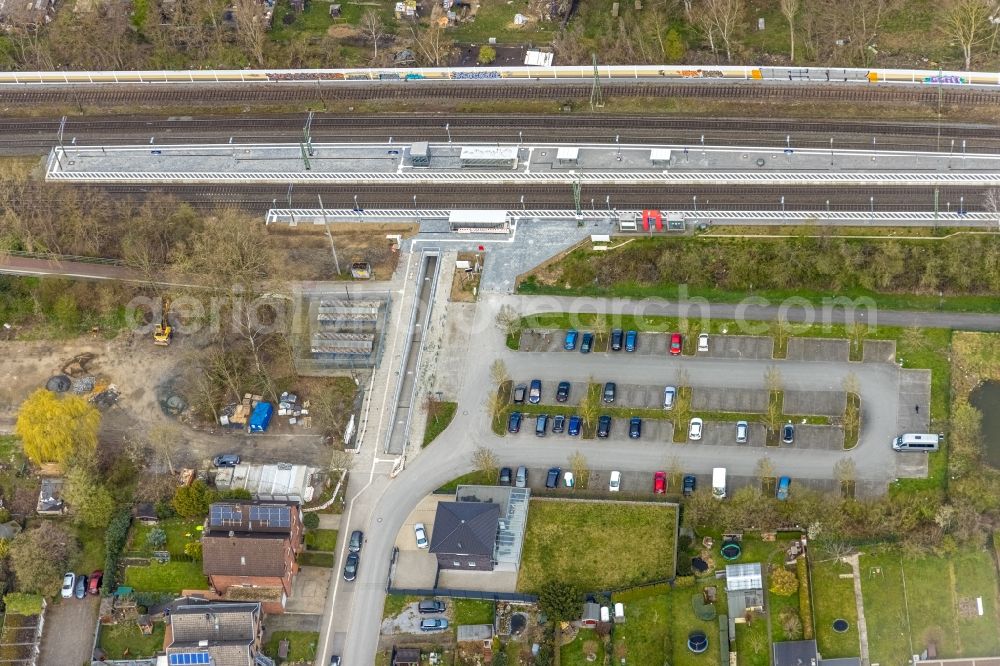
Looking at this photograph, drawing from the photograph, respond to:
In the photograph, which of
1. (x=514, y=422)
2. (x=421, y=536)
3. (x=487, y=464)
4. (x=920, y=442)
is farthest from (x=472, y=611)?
(x=920, y=442)

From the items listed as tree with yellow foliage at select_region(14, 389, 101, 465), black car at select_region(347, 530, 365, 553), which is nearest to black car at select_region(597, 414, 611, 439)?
black car at select_region(347, 530, 365, 553)

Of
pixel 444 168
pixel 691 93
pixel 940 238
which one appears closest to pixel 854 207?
pixel 940 238

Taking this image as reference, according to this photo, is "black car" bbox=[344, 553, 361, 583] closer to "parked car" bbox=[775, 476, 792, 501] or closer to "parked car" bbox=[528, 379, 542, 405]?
"parked car" bbox=[528, 379, 542, 405]

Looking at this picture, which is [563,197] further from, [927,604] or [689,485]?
[927,604]

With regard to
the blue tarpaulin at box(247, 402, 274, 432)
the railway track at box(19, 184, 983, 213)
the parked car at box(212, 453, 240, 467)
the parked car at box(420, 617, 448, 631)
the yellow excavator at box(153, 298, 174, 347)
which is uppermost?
the railway track at box(19, 184, 983, 213)

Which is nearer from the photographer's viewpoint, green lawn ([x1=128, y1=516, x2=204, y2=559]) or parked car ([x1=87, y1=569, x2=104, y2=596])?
parked car ([x1=87, y1=569, x2=104, y2=596])

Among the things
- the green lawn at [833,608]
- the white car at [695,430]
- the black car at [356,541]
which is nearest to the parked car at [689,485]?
the white car at [695,430]

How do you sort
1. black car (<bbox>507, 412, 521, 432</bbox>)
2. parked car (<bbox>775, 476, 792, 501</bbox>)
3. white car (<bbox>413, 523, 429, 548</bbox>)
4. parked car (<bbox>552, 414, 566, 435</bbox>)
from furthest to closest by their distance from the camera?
black car (<bbox>507, 412, 521, 432</bbox>)
parked car (<bbox>552, 414, 566, 435</bbox>)
white car (<bbox>413, 523, 429, 548</bbox>)
parked car (<bbox>775, 476, 792, 501</bbox>)
